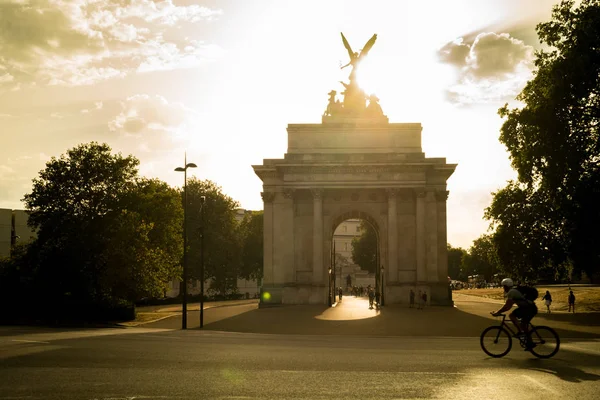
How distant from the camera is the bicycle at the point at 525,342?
15.7m

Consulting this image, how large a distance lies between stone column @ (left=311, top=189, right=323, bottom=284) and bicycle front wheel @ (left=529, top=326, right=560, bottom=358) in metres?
44.8

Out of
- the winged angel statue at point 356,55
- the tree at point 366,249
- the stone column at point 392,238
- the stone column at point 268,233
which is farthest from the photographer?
the tree at point 366,249

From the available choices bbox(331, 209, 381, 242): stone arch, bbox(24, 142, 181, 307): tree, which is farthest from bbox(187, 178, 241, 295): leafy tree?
bbox(24, 142, 181, 307): tree

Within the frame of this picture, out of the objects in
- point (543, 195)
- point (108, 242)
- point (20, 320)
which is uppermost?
point (543, 195)

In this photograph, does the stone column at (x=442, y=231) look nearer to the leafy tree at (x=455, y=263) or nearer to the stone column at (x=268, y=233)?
the stone column at (x=268, y=233)

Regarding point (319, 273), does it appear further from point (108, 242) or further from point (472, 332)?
point (472, 332)

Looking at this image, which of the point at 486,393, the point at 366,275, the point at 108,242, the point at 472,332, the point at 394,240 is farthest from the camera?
the point at 366,275

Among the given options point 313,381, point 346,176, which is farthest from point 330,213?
point 313,381

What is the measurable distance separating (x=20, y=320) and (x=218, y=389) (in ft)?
121

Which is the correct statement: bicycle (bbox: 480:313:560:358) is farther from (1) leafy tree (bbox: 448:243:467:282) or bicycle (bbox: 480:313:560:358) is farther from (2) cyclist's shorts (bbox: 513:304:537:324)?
(1) leafy tree (bbox: 448:243:467:282)

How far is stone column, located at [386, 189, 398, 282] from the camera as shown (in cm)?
6047

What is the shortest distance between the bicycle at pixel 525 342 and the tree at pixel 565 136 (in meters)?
21.2

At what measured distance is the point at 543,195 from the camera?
142 ft

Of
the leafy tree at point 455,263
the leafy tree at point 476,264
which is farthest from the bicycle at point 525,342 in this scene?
the leafy tree at point 455,263
